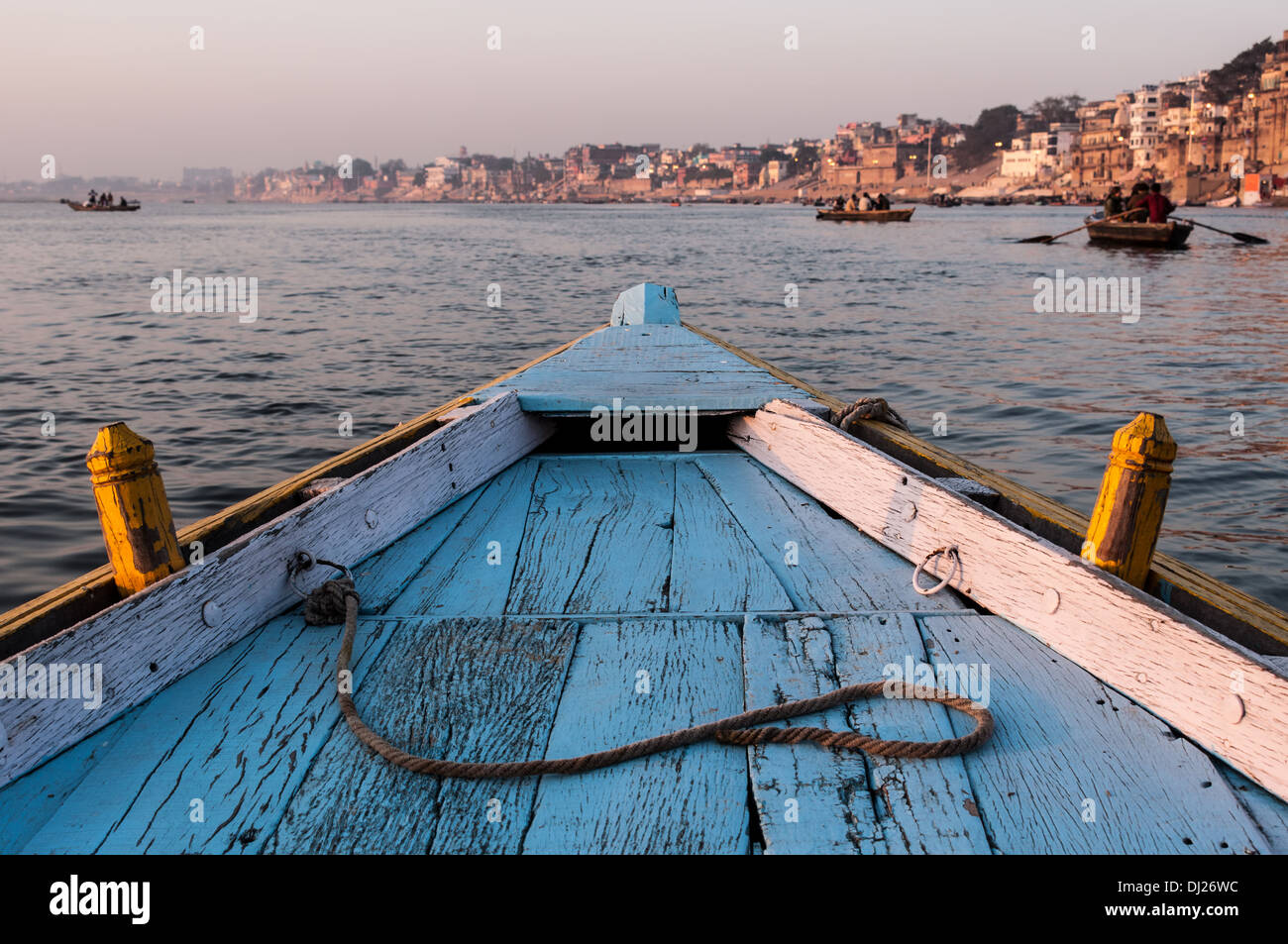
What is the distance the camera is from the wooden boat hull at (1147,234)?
98.9 ft

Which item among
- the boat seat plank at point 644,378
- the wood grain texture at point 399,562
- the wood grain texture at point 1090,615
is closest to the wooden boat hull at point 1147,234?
the boat seat plank at point 644,378

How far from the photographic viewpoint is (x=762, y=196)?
196125 mm

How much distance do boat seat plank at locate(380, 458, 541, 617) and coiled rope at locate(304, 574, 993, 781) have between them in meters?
0.64

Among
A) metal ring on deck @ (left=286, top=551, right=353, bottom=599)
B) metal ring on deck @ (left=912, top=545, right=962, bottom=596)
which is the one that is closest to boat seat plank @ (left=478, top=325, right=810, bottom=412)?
metal ring on deck @ (left=912, top=545, right=962, bottom=596)

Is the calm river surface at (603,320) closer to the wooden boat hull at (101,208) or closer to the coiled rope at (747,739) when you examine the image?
the coiled rope at (747,739)

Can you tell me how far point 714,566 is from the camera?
11.0 ft

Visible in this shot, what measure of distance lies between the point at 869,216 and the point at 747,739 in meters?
65.2

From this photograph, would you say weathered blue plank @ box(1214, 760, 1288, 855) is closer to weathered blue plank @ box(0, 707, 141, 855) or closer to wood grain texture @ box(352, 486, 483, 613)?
wood grain texture @ box(352, 486, 483, 613)

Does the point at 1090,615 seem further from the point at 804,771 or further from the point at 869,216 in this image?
the point at 869,216

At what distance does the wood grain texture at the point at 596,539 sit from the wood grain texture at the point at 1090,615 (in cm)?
88

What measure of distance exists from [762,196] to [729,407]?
662 feet
